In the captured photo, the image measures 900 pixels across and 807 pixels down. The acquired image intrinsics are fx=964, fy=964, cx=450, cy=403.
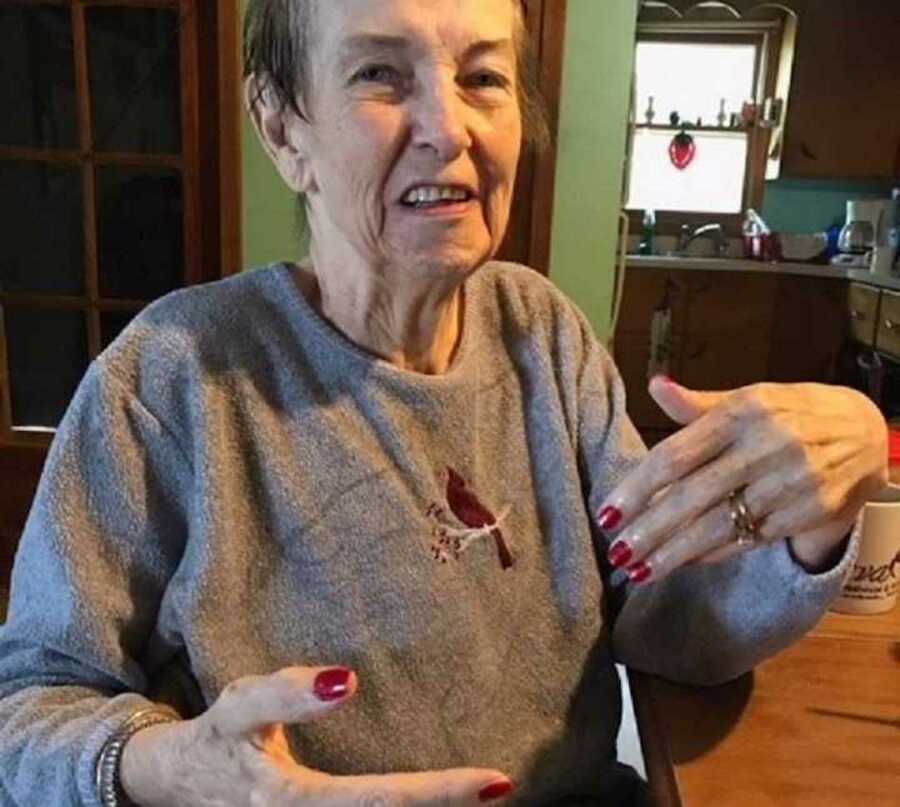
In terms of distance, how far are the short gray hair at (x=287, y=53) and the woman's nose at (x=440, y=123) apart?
0.11m

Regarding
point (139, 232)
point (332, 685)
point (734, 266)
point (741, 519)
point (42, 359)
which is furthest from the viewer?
point (734, 266)

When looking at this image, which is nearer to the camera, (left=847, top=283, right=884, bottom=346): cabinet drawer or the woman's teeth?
the woman's teeth

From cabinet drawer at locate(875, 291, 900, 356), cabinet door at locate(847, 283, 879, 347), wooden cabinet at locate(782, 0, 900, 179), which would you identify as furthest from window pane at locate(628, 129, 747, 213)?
cabinet drawer at locate(875, 291, 900, 356)

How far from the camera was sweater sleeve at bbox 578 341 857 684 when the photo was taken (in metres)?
0.72

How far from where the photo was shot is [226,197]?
2459mm

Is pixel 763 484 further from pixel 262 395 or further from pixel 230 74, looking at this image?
pixel 230 74

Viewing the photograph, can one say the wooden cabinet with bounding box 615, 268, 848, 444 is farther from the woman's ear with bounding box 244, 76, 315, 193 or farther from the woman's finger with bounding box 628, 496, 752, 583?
the woman's finger with bounding box 628, 496, 752, 583

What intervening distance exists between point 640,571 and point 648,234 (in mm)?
4019

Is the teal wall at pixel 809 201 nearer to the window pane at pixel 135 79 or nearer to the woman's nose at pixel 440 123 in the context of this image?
the window pane at pixel 135 79

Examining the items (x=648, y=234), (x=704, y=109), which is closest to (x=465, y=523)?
(x=648, y=234)

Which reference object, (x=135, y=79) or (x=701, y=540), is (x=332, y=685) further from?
(x=135, y=79)

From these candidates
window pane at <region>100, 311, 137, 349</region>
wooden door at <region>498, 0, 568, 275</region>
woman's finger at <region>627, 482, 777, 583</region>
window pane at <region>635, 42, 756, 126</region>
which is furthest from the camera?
window pane at <region>635, 42, 756, 126</region>

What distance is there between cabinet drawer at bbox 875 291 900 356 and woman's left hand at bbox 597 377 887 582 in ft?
10.4

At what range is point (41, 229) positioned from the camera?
2.55 meters
